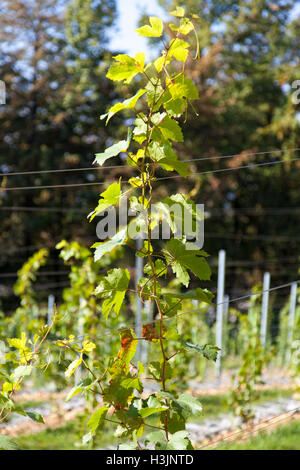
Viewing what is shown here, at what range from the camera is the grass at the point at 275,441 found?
3.09 metres

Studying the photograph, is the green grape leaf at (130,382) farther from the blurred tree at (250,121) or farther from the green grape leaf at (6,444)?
the blurred tree at (250,121)

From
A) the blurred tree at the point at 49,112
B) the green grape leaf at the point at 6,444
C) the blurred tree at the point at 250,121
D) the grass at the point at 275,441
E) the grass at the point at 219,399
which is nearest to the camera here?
the green grape leaf at the point at 6,444

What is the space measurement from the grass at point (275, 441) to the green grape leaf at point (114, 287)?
2.07 m

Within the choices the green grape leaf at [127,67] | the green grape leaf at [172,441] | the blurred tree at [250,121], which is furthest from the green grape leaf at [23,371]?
the blurred tree at [250,121]

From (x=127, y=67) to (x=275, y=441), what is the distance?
279 centimetres

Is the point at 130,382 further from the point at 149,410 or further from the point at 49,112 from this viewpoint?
the point at 49,112

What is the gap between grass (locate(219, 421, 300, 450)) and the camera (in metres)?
3.09

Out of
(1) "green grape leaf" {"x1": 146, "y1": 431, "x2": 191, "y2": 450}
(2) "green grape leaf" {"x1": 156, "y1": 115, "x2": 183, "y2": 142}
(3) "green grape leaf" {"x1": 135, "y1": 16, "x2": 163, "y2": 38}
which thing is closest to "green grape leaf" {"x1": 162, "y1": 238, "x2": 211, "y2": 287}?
(2) "green grape leaf" {"x1": 156, "y1": 115, "x2": 183, "y2": 142}

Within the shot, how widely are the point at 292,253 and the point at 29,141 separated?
8.05 m

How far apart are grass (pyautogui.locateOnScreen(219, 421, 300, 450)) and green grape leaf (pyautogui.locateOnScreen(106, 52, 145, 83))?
2.52 metres

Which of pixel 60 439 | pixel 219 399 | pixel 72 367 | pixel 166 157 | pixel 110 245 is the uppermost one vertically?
pixel 166 157

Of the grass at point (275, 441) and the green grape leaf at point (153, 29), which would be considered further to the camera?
the grass at point (275, 441)

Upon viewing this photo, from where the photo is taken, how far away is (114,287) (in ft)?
4.41

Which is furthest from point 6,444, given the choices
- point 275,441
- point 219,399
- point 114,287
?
point 219,399
